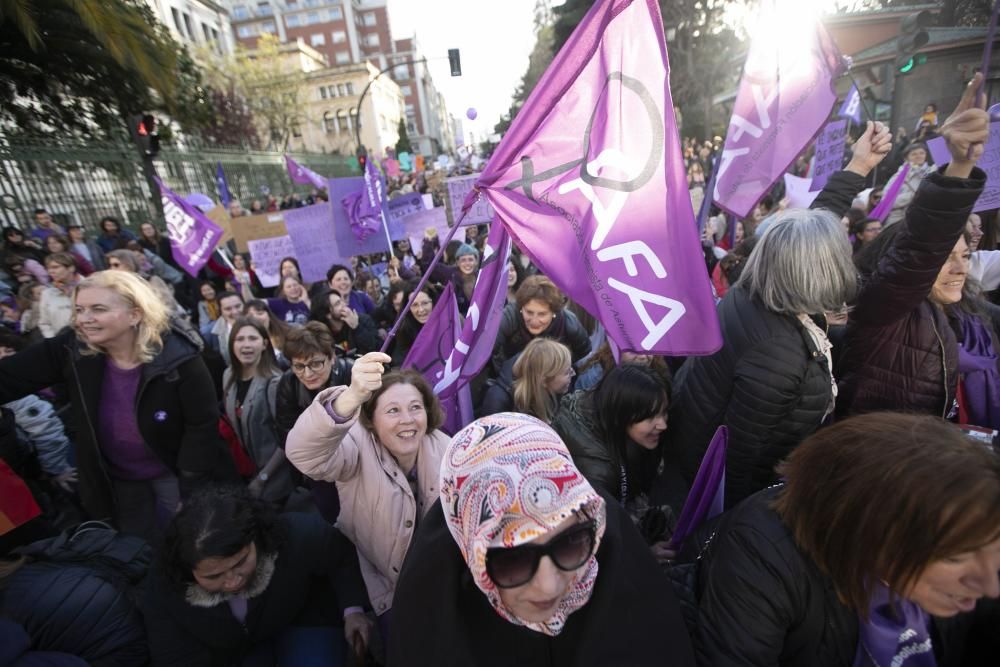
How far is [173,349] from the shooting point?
2.47 meters

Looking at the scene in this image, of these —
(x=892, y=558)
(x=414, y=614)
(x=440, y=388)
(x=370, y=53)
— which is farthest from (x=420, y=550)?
(x=370, y=53)

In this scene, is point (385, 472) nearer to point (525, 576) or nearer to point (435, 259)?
point (435, 259)

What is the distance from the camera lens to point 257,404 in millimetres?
3258

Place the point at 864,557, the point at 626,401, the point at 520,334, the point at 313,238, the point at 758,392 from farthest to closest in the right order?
the point at 313,238 < the point at 520,334 < the point at 626,401 < the point at 758,392 < the point at 864,557

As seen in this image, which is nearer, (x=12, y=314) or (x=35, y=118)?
(x=12, y=314)

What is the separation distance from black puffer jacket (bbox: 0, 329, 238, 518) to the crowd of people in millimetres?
13

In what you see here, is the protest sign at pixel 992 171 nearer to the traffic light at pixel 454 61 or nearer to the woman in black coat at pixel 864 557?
the woman in black coat at pixel 864 557

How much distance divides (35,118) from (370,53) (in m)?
84.3

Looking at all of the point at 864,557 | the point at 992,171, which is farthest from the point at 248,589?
the point at 992,171

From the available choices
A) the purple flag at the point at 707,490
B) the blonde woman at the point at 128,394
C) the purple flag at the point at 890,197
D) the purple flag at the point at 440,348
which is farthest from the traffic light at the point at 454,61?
the purple flag at the point at 707,490

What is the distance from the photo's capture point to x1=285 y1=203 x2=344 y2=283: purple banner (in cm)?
648

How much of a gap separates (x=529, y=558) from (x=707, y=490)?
0.86 meters

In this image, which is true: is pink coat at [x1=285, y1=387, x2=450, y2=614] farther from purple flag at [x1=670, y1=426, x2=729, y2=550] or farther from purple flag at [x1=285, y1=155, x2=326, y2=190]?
purple flag at [x1=285, y1=155, x2=326, y2=190]

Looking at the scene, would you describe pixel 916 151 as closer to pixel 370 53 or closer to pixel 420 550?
pixel 420 550
